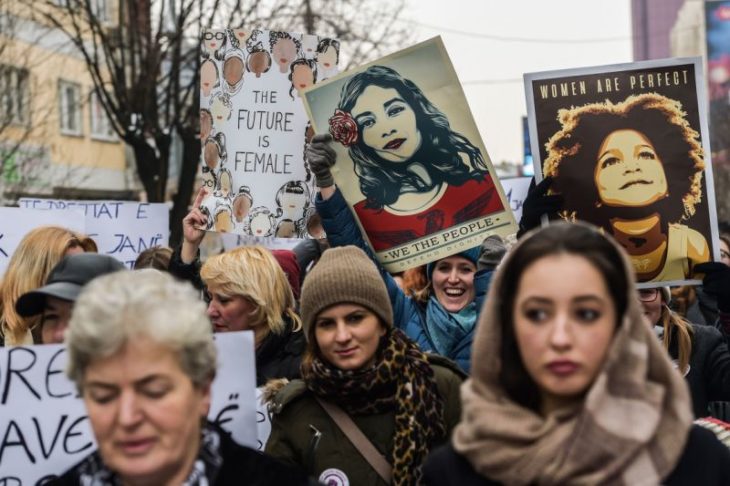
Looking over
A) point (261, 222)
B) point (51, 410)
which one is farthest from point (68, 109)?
point (51, 410)

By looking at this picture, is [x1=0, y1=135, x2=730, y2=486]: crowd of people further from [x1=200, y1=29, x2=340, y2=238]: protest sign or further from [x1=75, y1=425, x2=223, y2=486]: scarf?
[x1=200, y1=29, x2=340, y2=238]: protest sign

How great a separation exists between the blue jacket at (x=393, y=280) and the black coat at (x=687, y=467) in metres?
1.76

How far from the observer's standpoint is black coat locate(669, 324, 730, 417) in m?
5.00

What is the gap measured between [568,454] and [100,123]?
33.8m

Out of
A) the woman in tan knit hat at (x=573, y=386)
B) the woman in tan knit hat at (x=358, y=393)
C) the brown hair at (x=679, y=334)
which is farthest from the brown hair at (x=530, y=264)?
the brown hair at (x=679, y=334)

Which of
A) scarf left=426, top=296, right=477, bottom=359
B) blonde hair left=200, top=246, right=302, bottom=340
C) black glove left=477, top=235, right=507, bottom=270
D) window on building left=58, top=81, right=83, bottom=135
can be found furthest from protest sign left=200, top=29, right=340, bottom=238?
window on building left=58, top=81, right=83, bottom=135

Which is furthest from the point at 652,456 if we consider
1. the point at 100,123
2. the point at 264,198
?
the point at 100,123

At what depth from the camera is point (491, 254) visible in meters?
4.75

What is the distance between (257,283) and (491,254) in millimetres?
1135

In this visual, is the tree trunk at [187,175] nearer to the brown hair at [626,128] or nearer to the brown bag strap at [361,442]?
the brown hair at [626,128]

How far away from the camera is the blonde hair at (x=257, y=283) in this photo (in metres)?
5.26

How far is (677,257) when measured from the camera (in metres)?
4.46

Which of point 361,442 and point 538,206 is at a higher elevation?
point 538,206

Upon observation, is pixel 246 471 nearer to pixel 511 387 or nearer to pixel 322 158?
pixel 511 387
